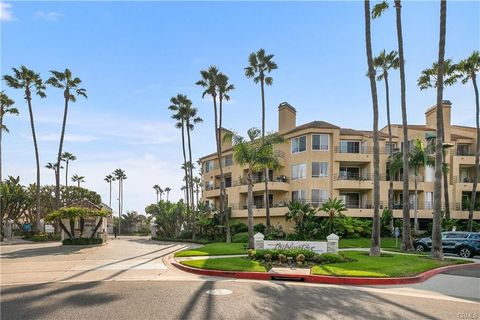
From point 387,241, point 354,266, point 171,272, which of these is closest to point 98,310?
point 171,272

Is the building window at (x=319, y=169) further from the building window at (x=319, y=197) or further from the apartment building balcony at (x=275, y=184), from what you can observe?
the apartment building balcony at (x=275, y=184)

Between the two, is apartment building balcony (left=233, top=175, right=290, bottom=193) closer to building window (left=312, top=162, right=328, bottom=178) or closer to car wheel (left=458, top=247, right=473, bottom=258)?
building window (left=312, top=162, right=328, bottom=178)

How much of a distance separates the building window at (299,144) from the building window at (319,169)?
6.53ft

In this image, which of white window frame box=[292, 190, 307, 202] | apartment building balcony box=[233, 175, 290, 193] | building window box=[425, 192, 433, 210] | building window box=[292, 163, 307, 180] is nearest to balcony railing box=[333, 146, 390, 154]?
building window box=[292, 163, 307, 180]

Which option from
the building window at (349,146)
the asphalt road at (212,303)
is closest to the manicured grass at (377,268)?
the asphalt road at (212,303)

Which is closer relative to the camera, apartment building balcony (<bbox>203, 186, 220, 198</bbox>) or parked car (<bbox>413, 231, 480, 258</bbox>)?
parked car (<bbox>413, 231, 480, 258</bbox>)

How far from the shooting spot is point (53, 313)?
9.36m

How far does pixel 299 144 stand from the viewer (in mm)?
44062

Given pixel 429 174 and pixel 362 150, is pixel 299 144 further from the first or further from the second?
pixel 429 174

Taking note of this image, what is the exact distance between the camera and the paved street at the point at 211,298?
9391 mm

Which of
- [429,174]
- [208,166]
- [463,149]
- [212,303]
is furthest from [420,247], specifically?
[208,166]

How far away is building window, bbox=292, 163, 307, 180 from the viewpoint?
Answer: 43.2 m

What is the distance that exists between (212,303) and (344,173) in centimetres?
3514

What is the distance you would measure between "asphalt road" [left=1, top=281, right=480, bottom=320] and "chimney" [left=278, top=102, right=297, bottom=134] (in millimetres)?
35395
